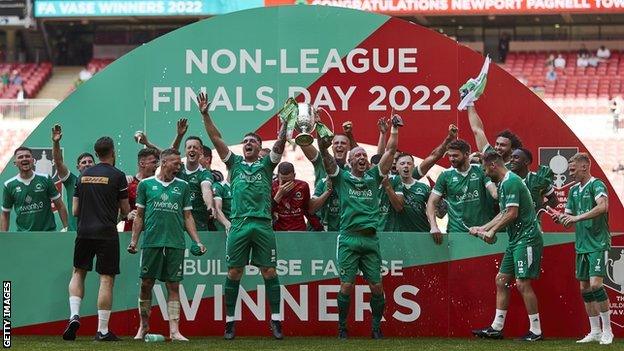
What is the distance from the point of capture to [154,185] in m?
11.9

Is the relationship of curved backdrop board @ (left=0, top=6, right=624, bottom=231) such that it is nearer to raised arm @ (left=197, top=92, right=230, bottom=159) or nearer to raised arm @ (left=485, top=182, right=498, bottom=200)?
raised arm @ (left=485, top=182, right=498, bottom=200)

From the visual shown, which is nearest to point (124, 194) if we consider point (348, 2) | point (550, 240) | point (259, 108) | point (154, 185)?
point (154, 185)

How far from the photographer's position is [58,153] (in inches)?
507

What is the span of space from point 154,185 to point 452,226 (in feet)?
9.72

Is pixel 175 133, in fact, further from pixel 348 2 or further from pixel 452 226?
pixel 348 2

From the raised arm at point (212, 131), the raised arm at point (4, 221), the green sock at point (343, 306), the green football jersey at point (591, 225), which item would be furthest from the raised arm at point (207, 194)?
the green football jersey at point (591, 225)

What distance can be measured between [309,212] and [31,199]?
9.31 ft

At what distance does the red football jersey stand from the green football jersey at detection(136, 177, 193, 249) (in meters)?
1.20

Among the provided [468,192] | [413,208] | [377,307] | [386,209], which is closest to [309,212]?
[386,209]

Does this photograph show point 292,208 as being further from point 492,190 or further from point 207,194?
point 492,190

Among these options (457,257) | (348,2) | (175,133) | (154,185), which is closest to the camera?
(154,185)

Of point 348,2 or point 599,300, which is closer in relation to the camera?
point 599,300

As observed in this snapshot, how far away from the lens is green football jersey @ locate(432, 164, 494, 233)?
12672 mm

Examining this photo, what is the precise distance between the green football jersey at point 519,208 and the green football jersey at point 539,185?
0.78m
